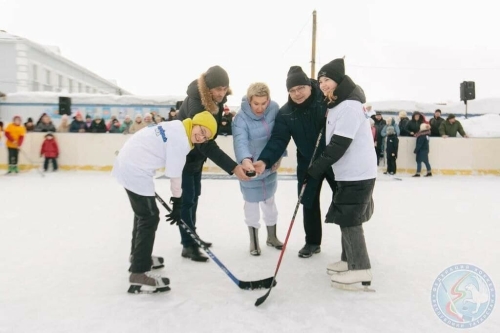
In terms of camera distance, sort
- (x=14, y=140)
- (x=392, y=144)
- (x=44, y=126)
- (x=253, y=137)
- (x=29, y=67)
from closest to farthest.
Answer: (x=253, y=137)
(x=14, y=140)
(x=392, y=144)
(x=44, y=126)
(x=29, y=67)

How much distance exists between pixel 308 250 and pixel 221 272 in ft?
2.87

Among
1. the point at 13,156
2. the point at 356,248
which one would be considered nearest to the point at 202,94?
the point at 356,248

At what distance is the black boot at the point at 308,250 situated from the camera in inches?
148

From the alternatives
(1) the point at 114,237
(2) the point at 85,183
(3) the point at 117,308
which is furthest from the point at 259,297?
(2) the point at 85,183

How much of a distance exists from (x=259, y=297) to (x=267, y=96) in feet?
5.42

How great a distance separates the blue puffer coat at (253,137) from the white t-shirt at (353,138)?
0.89 meters

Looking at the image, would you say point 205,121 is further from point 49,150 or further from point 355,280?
point 49,150

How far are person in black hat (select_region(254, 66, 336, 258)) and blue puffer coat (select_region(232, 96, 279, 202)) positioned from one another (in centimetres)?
11

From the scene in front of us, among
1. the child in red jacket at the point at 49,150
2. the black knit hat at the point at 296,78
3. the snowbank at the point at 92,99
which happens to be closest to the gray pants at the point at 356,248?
the black knit hat at the point at 296,78

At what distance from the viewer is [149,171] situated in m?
2.88

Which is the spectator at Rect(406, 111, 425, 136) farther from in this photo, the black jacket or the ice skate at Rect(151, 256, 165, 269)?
the ice skate at Rect(151, 256, 165, 269)

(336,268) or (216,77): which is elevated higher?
(216,77)

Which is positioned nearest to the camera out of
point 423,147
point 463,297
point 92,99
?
point 463,297

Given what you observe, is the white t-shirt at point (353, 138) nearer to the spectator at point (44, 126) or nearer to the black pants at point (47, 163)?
the black pants at point (47, 163)
